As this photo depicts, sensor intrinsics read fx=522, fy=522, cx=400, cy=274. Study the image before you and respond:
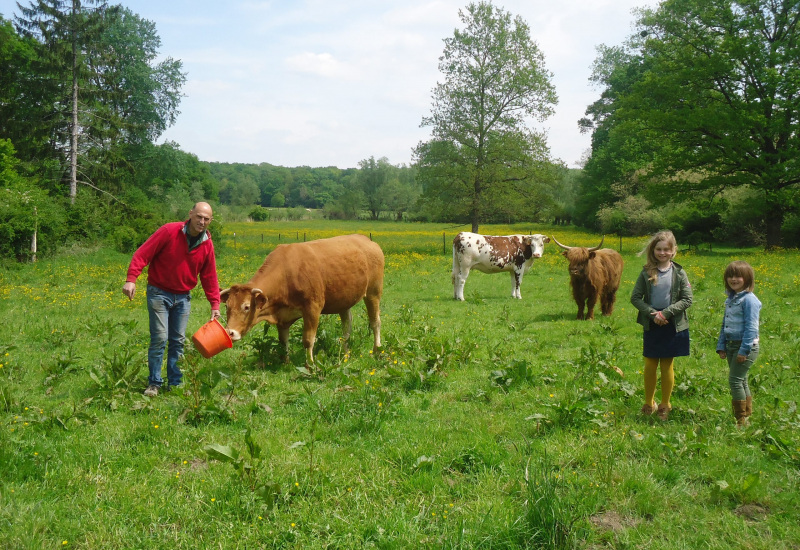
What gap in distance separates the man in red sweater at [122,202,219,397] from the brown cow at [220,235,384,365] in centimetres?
39

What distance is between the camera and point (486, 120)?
31.1 meters

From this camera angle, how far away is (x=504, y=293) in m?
15.5

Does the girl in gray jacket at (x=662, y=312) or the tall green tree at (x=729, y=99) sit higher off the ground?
the tall green tree at (x=729, y=99)

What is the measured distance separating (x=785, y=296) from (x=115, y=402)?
14355 mm

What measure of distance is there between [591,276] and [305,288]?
656cm

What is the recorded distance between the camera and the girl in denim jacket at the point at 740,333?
4.78 meters

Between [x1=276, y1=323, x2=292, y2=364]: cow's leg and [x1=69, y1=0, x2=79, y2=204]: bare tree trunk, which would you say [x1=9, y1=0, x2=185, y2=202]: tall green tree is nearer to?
[x1=69, y1=0, x2=79, y2=204]: bare tree trunk

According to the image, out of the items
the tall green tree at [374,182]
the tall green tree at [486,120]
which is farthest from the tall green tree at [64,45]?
the tall green tree at [374,182]

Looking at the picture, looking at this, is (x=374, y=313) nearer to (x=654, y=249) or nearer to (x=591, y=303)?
(x=654, y=249)

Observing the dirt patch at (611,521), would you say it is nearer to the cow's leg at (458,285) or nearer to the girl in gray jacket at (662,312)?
the girl in gray jacket at (662,312)

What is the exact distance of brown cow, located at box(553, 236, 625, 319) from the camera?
11000 mm

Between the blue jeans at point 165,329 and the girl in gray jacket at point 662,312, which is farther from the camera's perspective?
the blue jeans at point 165,329

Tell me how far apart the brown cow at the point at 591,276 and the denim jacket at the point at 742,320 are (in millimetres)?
5875

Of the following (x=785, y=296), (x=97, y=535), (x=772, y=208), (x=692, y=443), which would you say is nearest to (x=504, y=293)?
(x=785, y=296)
